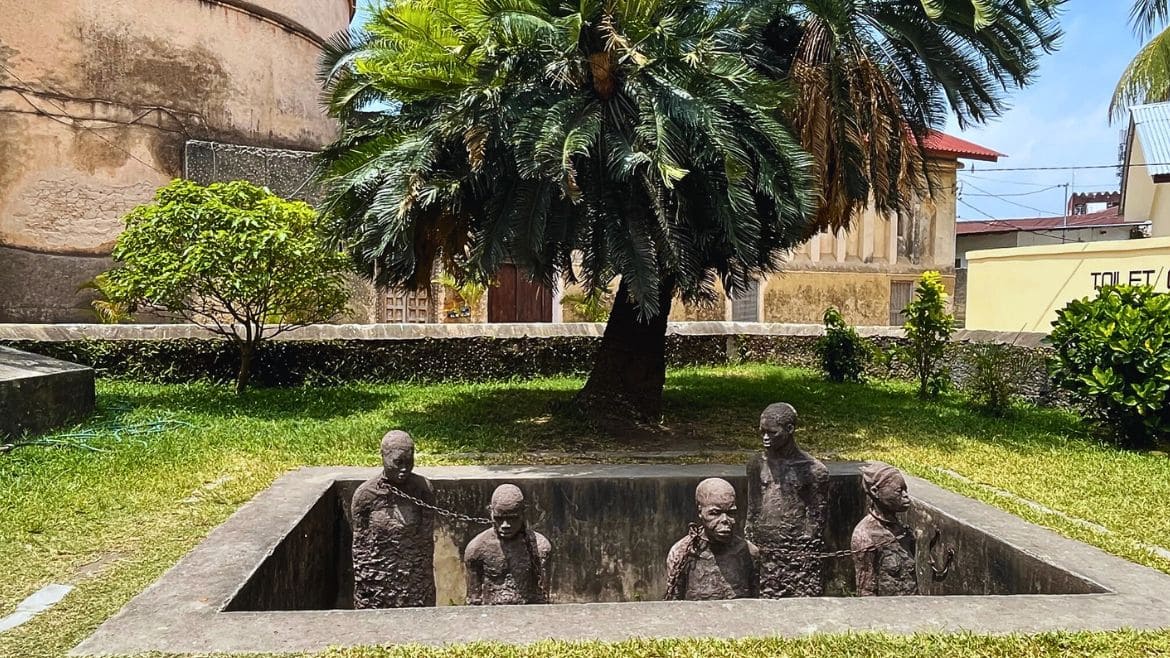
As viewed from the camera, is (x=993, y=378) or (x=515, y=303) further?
(x=515, y=303)

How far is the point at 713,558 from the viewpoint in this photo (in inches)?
140

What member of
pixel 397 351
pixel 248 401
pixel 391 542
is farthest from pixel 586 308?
pixel 391 542

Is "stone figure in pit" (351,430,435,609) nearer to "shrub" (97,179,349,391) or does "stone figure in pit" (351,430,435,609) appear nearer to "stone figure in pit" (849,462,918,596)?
"stone figure in pit" (849,462,918,596)

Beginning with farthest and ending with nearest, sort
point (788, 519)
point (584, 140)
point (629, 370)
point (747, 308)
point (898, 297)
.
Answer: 1. point (898, 297)
2. point (747, 308)
3. point (629, 370)
4. point (584, 140)
5. point (788, 519)

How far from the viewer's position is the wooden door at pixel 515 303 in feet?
54.9

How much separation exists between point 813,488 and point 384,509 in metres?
2.02

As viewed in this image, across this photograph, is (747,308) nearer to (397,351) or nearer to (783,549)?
(397,351)

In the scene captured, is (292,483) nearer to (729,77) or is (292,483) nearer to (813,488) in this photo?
(813,488)

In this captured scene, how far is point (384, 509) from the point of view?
378cm

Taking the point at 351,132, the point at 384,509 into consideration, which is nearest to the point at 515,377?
the point at 351,132

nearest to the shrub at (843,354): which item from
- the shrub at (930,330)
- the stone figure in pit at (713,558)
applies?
the shrub at (930,330)

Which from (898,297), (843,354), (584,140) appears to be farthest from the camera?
(898,297)

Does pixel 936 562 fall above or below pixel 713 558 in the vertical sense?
below

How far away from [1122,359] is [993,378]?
2039mm
